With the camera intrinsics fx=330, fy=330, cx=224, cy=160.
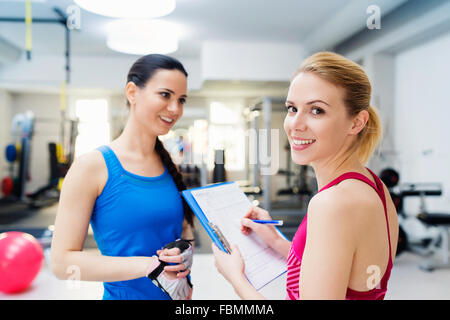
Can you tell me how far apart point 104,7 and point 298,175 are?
20.0 ft

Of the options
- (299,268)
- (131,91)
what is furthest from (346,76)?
(131,91)

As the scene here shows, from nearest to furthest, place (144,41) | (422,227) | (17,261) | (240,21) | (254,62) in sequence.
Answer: (144,41), (17,261), (240,21), (422,227), (254,62)

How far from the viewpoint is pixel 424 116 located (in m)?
3.86

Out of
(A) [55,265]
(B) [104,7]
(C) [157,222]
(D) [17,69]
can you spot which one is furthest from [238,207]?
(D) [17,69]

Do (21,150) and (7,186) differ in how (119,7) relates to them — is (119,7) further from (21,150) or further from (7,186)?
(7,186)

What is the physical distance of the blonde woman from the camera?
0.52 meters

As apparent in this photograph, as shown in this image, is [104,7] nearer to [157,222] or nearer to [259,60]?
[157,222]

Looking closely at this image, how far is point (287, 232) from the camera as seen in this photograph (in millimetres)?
4383

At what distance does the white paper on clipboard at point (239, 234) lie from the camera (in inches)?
27.3

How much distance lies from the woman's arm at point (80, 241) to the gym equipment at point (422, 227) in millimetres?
2871

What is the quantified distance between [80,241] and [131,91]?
364 millimetres

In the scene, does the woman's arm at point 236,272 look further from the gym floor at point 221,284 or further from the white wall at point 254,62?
the white wall at point 254,62

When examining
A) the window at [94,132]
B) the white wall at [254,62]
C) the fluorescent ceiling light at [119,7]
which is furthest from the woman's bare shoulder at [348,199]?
the white wall at [254,62]

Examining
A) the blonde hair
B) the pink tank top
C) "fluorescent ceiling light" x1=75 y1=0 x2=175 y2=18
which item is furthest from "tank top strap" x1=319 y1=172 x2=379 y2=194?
"fluorescent ceiling light" x1=75 y1=0 x2=175 y2=18
